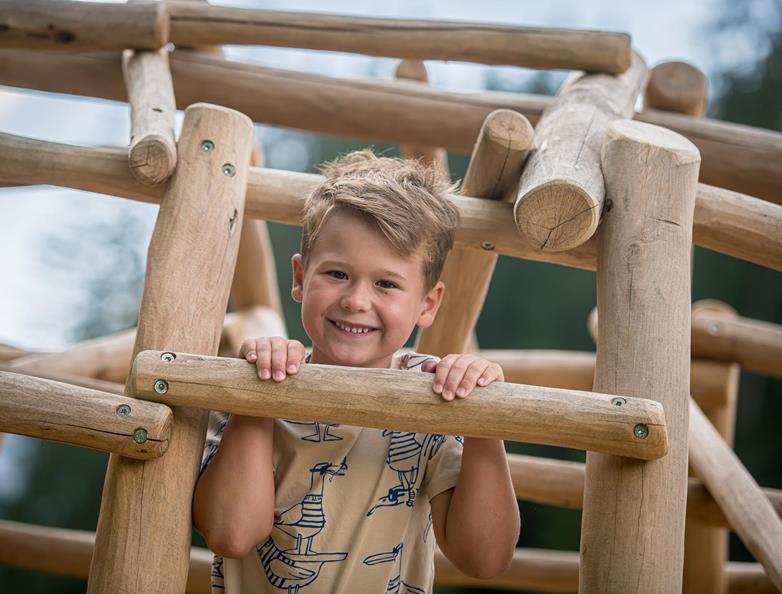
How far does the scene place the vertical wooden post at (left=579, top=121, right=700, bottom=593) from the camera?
160cm

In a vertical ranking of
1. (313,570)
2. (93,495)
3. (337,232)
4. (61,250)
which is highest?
(61,250)

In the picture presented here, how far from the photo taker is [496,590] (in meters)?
8.22

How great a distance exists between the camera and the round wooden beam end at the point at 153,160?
194 cm

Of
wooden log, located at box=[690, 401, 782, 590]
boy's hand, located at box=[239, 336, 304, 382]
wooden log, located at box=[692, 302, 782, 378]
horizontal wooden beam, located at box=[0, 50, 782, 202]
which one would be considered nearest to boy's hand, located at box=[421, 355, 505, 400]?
boy's hand, located at box=[239, 336, 304, 382]

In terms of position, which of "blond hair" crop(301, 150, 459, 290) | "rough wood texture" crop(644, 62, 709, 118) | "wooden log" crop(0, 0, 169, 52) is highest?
"rough wood texture" crop(644, 62, 709, 118)

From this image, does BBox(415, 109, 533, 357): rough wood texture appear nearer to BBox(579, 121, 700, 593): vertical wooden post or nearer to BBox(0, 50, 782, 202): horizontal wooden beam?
BBox(579, 121, 700, 593): vertical wooden post

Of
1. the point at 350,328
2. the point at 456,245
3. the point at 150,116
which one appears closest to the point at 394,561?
the point at 350,328

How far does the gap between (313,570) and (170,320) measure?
0.53 metres

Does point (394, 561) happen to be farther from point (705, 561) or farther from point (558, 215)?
point (705, 561)

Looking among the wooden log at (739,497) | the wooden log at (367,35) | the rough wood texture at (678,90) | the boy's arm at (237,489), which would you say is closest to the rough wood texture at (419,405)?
the boy's arm at (237,489)

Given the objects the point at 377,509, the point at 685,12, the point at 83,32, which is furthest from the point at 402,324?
the point at 685,12

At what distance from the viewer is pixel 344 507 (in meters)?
1.75

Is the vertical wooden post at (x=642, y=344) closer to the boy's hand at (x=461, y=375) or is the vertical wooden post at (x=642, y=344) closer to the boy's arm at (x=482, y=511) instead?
the boy's arm at (x=482, y=511)

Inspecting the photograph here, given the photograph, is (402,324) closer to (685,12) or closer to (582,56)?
(582,56)
